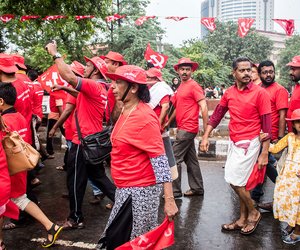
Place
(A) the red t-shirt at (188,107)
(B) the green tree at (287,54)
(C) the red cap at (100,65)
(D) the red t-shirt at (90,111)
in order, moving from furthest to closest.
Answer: (B) the green tree at (287,54) < (A) the red t-shirt at (188,107) < (C) the red cap at (100,65) < (D) the red t-shirt at (90,111)

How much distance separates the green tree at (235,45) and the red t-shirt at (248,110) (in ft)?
135

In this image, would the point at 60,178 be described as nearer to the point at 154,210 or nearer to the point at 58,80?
the point at 58,80

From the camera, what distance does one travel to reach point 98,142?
13.6 ft

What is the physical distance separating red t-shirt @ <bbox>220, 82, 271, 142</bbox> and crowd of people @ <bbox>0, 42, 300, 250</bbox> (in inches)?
0.4

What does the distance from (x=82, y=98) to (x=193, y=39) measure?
112 feet

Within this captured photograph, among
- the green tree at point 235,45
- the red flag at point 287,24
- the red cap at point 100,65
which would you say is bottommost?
the red cap at point 100,65

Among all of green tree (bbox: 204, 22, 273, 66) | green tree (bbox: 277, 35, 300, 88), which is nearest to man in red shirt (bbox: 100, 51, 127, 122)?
green tree (bbox: 204, 22, 273, 66)

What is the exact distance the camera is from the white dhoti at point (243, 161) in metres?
4.09

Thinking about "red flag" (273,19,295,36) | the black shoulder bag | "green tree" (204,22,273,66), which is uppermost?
"green tree" (204,22,273,66)

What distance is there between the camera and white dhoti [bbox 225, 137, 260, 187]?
4090 millimetres

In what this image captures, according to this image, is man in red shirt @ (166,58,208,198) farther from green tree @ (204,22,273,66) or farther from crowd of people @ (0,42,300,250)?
green tree @ (204,22,273,66)

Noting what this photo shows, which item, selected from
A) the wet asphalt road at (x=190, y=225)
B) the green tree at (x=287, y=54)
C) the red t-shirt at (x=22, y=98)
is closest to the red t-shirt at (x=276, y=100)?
the wet asphalt road at (x=190, y=225)

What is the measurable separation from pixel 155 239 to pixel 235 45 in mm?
44674

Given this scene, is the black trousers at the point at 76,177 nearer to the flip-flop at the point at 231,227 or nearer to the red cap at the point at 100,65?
the red cap at the point at 100,65
